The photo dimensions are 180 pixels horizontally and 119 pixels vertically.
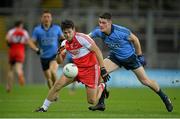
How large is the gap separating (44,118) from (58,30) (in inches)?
321

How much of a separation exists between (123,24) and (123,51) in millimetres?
18719

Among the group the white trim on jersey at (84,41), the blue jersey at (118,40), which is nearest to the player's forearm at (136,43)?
the blue jersey at (118,40)

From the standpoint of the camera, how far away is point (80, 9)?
35.5 m

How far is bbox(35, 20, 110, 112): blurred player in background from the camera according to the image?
15.4m

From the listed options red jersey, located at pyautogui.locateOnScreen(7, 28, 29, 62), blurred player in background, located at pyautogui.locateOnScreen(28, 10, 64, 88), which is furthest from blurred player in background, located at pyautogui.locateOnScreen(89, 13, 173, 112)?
red jersey, located at pyautogui.locateOnScreen(7, 28, 29, 62)

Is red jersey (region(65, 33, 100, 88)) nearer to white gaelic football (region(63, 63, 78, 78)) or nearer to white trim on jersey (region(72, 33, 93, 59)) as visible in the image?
white trim on jersey (region(72, 33, 93, 59))

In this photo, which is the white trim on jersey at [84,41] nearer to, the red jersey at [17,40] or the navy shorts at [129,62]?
the navy shorts at [129,62]

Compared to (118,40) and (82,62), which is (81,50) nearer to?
(82,62)

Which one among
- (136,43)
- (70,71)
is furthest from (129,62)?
(70,71)

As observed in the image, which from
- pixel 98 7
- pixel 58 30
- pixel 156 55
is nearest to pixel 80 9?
pixel 98 7

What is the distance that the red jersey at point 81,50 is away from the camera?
15.5 meters

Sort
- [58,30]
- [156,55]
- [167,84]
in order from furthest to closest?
1. [156,55]
2. [167,84]
3. [58,30]

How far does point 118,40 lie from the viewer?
654 inches

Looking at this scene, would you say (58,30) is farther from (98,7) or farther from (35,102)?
(98,7)
